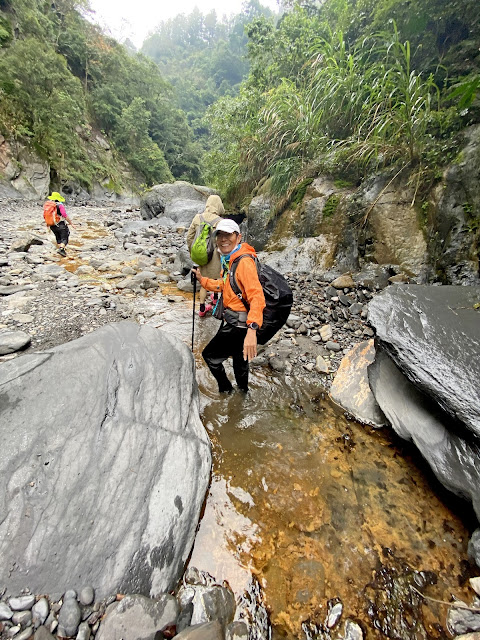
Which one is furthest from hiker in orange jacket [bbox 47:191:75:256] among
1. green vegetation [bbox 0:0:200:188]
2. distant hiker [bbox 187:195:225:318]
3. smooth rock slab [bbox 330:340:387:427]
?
green vegetation [bbox 0:0:200:188]

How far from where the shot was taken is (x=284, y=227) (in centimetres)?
743

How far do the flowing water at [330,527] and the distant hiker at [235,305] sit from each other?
2.69 ft

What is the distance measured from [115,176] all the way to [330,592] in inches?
1283

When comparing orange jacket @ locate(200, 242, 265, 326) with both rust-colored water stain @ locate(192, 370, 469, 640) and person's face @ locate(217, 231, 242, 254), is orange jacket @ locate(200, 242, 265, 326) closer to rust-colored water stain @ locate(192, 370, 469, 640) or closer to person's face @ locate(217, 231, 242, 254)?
person's face @ locate(217, 231, 242, 254)

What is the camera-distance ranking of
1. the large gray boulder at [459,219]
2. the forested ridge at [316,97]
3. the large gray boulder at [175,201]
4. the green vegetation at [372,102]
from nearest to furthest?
the large gray boulder at [459,219] < the green vegetation at [372,102] < the forested ridge at [316,97] < the large gray boulder at [175,201]

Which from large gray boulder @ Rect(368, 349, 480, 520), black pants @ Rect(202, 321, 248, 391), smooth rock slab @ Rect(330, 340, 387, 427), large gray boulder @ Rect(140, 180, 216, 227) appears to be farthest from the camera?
large gray boulder @ Rect(140, 180, 216, 227)

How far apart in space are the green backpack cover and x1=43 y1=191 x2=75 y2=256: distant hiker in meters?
5.33

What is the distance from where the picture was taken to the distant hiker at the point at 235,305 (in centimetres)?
264

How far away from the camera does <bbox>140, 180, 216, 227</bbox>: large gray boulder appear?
14.2 m

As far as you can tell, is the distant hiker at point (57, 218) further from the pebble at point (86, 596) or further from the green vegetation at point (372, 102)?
the pebble at point (86, 596)

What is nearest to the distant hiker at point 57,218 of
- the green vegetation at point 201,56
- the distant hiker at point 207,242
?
the distant hiker at point 207,242

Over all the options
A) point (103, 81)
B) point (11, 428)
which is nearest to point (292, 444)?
point (11, 428)

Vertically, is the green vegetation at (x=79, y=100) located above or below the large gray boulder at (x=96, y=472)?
above

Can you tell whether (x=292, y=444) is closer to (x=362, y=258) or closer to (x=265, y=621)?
(x=265, y=621)
